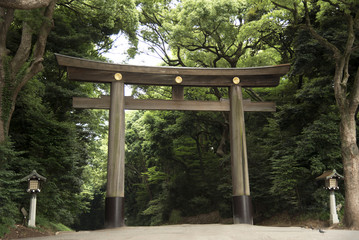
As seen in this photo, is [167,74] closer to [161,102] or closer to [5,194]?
[161,102]

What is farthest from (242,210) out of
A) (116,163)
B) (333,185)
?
(116,163)

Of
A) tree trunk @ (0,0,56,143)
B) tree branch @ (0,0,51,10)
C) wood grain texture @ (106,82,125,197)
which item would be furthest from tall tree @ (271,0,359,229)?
tree branch @ (0,0,51,10)

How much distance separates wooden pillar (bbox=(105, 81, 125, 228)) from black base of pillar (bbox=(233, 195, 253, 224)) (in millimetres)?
3246

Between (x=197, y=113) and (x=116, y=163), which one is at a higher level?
(x=197, y=113)

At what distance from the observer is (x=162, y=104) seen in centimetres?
1009

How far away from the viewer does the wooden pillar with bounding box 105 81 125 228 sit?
870 cm

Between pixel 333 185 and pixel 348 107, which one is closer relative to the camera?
pixel 348 107

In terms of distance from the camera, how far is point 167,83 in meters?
10.2

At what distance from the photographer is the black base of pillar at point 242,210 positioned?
9203mm

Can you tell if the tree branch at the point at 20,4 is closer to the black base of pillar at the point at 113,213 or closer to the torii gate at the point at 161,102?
the torii gate at the point at 161,102

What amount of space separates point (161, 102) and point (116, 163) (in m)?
2.39

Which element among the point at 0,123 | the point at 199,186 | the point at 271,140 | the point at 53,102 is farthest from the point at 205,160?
the point at 0,123

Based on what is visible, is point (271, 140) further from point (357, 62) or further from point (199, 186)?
point (199, 186)

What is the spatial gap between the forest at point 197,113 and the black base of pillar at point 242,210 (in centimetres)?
283
